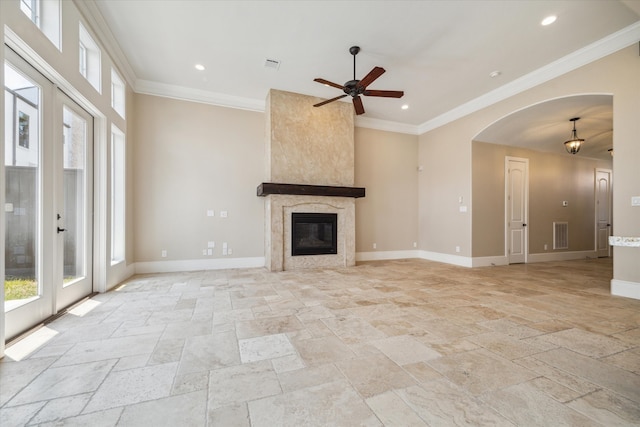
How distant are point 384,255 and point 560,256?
483 centimetres

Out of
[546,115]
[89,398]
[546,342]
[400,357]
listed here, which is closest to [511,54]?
[546,115]

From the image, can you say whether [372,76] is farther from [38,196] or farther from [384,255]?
[384,255]

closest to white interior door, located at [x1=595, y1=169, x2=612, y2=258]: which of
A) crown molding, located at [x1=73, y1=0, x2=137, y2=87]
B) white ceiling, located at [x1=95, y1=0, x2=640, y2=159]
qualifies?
white ceiling, located at [x1=95, y1=0, x2=640, y2=159]

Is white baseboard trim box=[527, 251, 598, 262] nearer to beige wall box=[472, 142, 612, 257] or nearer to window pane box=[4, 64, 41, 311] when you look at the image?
beige wall box=[472, 142, 612, 257]

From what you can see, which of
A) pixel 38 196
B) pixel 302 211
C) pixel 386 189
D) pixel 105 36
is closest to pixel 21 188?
pixel 38 196

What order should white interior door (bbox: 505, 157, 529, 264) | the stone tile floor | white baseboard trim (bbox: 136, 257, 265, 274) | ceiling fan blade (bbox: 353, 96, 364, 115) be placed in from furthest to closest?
1. white interior door (bbox: 505, 157, 529, 264)
2. white baseboard trim (bbox: 136, 257, 265, 274)
3. ceiling fan blade (bbox: 353, 96, 364, 115)
4. the stone tile floor

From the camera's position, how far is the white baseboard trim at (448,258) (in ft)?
18.9

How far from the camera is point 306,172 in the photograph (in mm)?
5551

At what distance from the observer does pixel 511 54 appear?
156 inches

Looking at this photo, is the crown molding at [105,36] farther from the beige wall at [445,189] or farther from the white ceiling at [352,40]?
the beige wall at [445,189]

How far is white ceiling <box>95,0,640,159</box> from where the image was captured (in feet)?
10.3

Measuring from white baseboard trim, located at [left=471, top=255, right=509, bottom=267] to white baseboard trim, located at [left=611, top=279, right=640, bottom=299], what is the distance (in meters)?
2.19

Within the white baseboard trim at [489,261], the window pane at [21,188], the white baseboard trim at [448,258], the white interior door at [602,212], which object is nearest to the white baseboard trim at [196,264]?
the window pane at [21,188]

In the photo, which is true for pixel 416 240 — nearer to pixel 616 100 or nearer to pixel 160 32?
pixel 616 100
